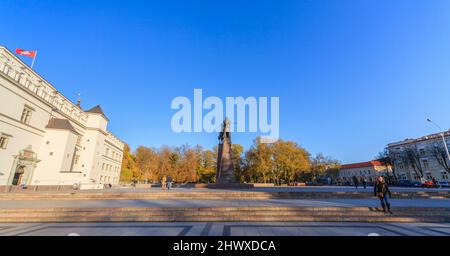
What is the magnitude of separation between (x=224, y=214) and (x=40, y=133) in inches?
1393

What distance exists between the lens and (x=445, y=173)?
168 feet

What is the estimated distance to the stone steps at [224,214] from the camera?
8180mm

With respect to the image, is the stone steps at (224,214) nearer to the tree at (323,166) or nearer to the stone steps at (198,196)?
the stone steps at (198,196)

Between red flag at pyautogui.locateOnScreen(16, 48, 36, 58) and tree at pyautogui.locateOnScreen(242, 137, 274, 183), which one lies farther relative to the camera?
tree at pyautogui.locateOnScreen(242, 137, 274, 183)

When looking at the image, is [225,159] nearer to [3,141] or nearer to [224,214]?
[224,214]

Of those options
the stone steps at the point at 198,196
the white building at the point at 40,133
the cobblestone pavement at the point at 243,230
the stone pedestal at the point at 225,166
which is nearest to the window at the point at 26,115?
the white building at the point at 40,133

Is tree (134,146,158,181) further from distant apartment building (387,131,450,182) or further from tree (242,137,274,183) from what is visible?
distant apartment building (387,131,450,182)

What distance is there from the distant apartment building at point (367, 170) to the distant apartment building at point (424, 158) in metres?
10.3

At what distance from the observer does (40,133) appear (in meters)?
29.6

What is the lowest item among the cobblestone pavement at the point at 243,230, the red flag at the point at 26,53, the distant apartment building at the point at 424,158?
the cobblestone pavement at the point at 243,230

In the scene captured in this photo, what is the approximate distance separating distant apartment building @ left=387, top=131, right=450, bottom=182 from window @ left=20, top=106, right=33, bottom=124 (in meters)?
79.0

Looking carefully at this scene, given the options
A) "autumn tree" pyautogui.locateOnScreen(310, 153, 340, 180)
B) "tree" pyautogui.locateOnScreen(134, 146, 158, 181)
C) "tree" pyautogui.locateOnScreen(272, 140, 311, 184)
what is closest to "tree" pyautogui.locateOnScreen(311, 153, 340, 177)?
"autumn tree" pyautogui.locateOnScreen(310, 153, 340, 180)

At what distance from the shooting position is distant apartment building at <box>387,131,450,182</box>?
49344mm

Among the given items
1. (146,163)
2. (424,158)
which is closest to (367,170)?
(424,158)
